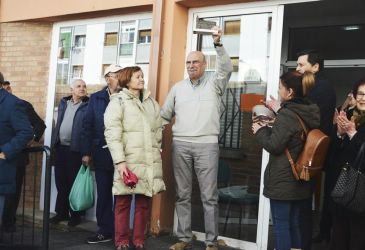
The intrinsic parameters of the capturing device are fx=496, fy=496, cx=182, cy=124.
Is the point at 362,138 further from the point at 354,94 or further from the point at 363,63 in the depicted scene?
the point at 363,63

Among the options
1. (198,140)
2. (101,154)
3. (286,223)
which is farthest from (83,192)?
(286,223)

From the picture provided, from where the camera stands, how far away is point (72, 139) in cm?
572

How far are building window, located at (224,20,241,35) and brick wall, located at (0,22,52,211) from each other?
2.67m

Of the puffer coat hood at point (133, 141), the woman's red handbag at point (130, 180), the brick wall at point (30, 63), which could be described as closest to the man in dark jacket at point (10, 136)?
the puffer coat hood at point (133, 141)

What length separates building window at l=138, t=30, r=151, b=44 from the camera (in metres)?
5.98

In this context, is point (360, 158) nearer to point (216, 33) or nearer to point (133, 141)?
point (216, 33)

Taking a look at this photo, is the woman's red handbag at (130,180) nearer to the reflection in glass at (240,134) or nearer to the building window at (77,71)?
the reflection in glass at (240,134)

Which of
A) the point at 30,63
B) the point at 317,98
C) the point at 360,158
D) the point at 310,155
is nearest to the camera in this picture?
the point at 360,158

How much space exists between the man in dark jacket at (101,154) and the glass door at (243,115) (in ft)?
3.02

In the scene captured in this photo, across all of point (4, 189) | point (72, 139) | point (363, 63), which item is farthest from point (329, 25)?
point (4, 189)

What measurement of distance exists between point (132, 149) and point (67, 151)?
176 centimetres

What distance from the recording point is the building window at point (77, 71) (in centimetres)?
660

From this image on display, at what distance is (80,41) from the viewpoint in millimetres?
6598

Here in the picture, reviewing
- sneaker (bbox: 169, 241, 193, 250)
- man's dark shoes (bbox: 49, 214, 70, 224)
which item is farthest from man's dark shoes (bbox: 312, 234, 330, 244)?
man's dark shoes (bbox: 49, 214, 70, 224)
